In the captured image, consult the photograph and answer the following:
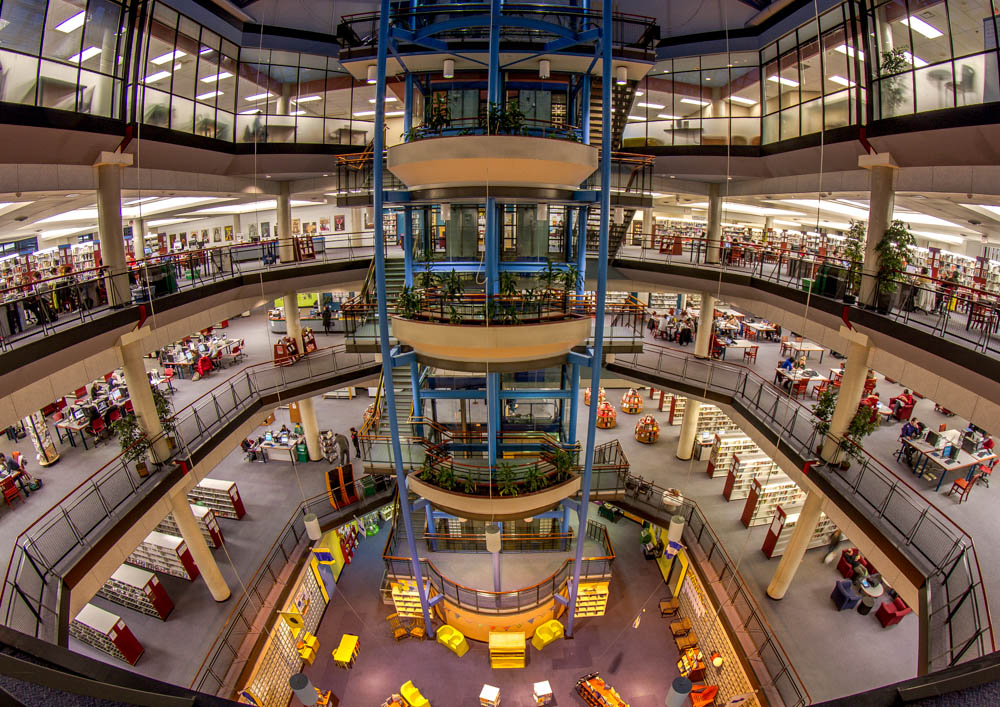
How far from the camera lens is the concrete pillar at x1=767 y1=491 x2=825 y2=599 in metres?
12.9

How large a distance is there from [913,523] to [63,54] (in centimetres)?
2161

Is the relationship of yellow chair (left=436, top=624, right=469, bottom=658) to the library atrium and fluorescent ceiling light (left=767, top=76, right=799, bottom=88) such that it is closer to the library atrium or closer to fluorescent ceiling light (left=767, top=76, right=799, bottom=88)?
the library atrium

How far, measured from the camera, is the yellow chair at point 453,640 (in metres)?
14.7

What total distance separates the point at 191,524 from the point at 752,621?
16.2 m

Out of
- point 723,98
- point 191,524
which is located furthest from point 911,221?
point 191,524

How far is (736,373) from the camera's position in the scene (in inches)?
698

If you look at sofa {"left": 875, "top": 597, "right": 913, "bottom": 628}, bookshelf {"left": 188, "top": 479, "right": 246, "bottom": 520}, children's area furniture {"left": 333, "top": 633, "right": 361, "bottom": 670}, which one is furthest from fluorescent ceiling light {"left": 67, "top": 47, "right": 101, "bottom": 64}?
sofa {"left": 875, "top": 597, "right": 913, "bottom": 628}

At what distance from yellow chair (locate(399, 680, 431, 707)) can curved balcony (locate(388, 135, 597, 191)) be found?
1366cm

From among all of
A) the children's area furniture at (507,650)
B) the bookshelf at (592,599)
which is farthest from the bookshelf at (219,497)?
the bookshelf at (592,599)

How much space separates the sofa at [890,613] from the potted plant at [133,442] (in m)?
20.9

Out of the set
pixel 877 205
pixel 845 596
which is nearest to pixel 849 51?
pixel 877 205

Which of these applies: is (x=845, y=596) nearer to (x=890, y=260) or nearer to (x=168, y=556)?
(x=890, y=260)

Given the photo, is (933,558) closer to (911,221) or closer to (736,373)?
(736,373)

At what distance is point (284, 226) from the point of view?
68.8ft
